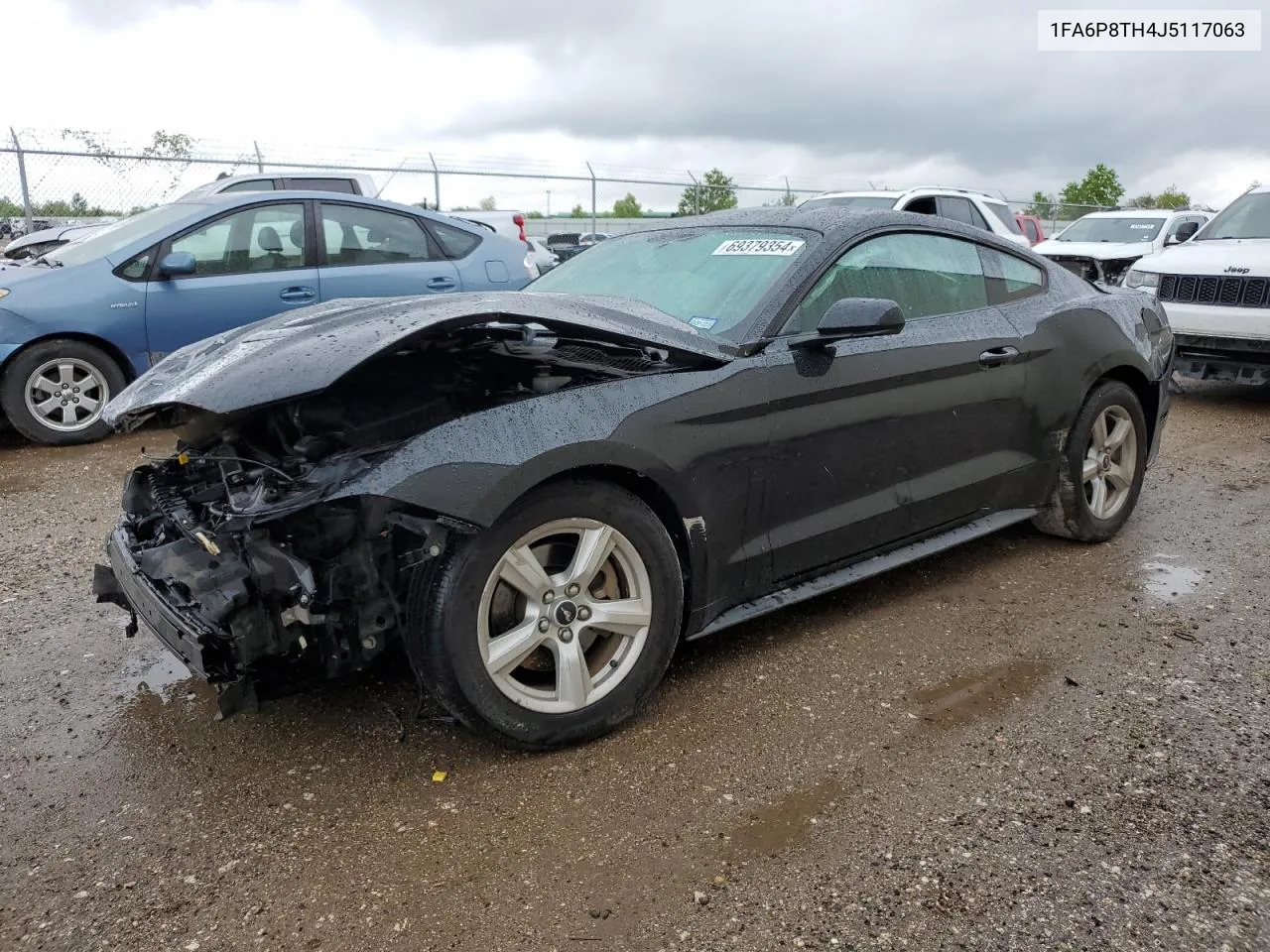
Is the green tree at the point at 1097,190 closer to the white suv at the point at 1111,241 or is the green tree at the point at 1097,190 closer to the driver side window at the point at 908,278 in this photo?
the white suv at the point at 1111,241

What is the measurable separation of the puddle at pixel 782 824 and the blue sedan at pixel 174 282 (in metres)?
4.42

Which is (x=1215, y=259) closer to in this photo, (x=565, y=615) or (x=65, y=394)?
(x=565, y=615)

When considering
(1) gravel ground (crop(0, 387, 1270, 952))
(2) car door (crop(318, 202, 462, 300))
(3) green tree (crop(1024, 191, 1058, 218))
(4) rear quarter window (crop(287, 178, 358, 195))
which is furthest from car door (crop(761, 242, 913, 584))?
(3) green tree (crop(1024, 191, 1058, 218))

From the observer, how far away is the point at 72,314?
20.7 feet

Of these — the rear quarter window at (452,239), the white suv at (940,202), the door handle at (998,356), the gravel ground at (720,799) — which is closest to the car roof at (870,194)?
the white suv at (940,202)

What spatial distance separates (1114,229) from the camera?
14.0 metres

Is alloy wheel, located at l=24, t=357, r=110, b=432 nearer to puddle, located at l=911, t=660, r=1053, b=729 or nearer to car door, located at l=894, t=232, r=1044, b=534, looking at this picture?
car door, located at l=894, t=232, r=1044, b=534

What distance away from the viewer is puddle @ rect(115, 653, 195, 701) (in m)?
3.28

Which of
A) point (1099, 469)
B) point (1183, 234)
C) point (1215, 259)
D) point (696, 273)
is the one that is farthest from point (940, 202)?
point (696, 273)

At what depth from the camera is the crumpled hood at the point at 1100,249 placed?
1293 centimetres

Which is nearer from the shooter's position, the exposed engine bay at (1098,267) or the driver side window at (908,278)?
the driver side window at (908,278)

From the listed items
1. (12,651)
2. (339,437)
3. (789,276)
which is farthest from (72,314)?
(789,276)

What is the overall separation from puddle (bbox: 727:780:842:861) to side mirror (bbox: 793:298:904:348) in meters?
1.41

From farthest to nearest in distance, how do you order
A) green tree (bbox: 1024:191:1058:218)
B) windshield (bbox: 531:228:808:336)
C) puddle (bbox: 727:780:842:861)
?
1. green tree (bbox: 1024:191:1058:218)
2. windshield (bbox: 531:228:808:336)
3. puddle (bbox: 727:780:842:861)
